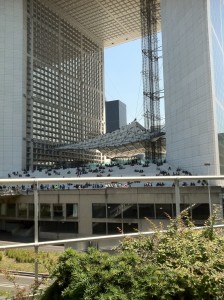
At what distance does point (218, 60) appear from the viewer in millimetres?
50156

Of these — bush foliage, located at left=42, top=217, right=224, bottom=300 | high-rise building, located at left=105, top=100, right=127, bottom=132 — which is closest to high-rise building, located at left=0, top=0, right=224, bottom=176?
bush foliage, located at left=42, top=217, right=224, bottom=300

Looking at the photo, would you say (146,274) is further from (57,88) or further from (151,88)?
(57,88)

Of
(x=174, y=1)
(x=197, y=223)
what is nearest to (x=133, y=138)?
(x=174, y=1)

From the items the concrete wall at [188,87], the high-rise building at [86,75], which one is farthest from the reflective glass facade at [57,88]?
the concrete wall at [188,87]

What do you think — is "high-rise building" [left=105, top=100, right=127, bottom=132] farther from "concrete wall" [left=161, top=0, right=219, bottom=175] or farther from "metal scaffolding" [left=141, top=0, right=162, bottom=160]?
"concrete wall" [left=161, top=0, right=219, bottom=175]

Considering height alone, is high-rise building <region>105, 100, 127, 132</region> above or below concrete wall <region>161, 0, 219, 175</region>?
above

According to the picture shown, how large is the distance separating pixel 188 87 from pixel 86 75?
176ft

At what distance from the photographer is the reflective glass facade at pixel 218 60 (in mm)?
45156

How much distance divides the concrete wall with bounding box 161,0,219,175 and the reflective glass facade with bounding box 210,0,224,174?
129 centimetres

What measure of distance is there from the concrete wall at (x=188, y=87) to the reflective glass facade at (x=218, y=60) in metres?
1.29

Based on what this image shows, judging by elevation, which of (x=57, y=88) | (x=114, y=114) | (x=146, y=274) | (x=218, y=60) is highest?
(x=114, y=114)

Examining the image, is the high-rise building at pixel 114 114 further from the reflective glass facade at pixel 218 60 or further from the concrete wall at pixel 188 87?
the reflective glass facade at pixel 218 60

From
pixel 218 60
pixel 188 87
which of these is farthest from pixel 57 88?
pixel 218 60

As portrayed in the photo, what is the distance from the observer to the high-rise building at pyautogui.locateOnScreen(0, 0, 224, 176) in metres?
46.8
